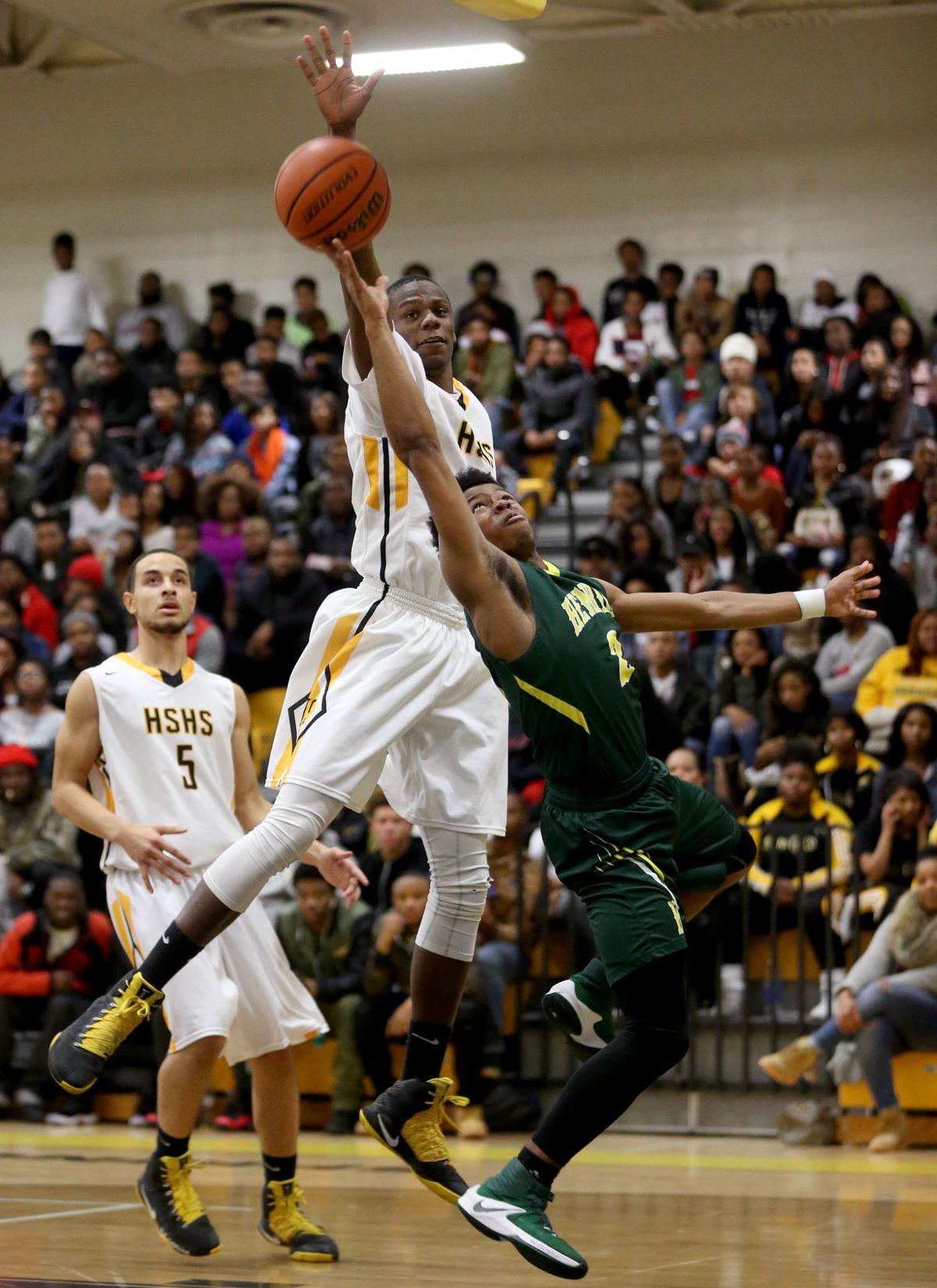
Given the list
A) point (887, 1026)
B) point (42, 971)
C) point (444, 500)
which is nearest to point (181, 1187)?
point (444, 500)

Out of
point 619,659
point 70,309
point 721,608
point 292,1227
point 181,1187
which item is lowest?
point 292,1227

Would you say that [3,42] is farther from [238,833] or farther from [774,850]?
[238,833]

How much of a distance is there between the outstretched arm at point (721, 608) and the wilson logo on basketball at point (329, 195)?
1.26m

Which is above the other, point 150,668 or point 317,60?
point 317,60

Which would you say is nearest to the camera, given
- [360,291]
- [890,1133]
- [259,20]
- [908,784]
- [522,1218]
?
[522,1218]

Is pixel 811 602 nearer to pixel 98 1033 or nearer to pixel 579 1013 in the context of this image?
pixel 579 1013

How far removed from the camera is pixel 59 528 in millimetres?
14656

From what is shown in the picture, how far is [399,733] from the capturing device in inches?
204

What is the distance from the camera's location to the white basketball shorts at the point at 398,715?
5137 millimetres

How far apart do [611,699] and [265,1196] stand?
219 cm

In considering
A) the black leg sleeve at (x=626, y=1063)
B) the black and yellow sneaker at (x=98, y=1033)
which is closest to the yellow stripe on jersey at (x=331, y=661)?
the black and yellow sneaker at (x=98, y=1033)

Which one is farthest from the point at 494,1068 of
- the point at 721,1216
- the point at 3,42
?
the point at 3,42

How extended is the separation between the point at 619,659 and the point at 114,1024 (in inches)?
65.4

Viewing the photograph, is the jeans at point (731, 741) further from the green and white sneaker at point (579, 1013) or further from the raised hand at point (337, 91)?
the raised hand at point (337, 91)
